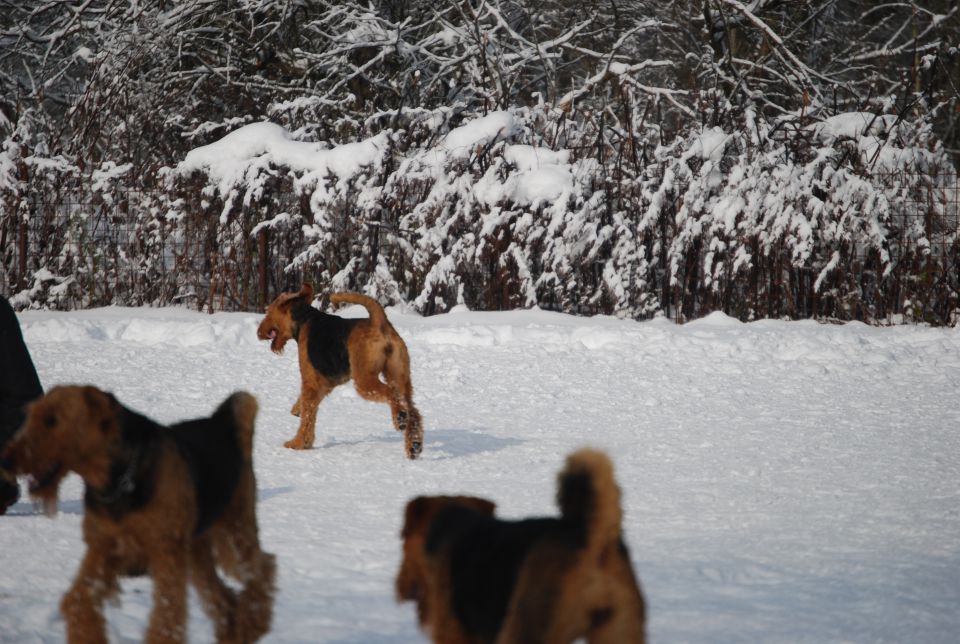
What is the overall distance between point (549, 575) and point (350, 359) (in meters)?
4.93

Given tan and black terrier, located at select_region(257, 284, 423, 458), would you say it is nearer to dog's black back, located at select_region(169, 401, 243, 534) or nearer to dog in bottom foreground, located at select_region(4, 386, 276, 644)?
dog's black back, located at select_region(169, 401, 243, 534)

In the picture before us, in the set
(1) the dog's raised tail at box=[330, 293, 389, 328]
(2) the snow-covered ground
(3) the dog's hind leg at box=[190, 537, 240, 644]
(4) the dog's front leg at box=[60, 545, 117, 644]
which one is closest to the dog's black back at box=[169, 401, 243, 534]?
(3) the dog's hind leg at box=[190, 537, 240, 644]

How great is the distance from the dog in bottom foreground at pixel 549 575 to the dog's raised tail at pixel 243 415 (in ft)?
3.42

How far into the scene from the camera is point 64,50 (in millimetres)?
18906

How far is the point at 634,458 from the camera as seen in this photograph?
696cm

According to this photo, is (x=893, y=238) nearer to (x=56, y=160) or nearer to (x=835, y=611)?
(x=835, y=611)

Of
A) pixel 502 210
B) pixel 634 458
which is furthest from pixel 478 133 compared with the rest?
pixel 634 458

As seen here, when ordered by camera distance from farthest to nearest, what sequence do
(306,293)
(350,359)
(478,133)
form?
1. (478,133)
2. (306,293)
3. (350,359)

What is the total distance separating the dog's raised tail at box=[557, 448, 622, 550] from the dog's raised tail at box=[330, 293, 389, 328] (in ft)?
14.1

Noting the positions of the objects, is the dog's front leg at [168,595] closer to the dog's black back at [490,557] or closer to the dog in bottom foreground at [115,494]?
the dog in bottom foreground at [115,494]

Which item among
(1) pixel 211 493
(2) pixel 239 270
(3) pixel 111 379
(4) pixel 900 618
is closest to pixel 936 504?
(4) pixel 900 618

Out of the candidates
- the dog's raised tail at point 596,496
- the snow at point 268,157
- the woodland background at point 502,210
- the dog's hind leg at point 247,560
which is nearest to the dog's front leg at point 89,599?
the dog's hind leg at point 247,560

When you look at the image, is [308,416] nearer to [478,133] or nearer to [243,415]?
[243,415]

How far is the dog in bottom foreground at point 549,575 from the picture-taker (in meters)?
2.50
